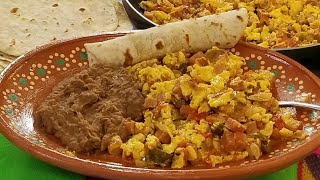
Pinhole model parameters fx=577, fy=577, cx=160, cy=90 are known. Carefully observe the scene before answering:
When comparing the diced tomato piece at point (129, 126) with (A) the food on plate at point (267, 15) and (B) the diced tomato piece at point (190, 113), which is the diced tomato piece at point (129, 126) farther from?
(A) the food on plate at point (267, 15)

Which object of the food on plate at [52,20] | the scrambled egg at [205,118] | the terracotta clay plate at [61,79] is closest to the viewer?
the terracotta clay plate at [61,79]

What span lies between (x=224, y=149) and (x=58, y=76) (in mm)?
730

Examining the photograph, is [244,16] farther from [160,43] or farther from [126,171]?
[126,171]

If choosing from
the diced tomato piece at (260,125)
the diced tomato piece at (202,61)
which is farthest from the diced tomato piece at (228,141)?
the diced tomato piece at (202,61)

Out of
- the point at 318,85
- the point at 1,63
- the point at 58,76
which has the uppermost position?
the point at 318,85

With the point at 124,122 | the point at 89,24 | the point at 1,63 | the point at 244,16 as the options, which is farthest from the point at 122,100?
the point at 89,24

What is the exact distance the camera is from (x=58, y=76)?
7.01 ft

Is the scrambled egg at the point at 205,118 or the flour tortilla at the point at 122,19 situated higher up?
the scrambled egg at the point at 205,118

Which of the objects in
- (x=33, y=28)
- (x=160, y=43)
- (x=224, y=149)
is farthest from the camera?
(x=33, y=28)

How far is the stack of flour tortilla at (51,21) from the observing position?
2727 mm

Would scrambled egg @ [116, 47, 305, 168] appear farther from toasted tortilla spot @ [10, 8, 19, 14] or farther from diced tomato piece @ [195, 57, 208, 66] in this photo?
toasted tortilla spot @ [10, 8, 19, 14]

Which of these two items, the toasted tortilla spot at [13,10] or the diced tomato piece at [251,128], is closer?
the diced tomato piece at [251,128]

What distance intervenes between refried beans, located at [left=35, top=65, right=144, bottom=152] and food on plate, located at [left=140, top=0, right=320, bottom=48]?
0.81 m

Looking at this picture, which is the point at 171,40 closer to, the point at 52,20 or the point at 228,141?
the point at 228,141
